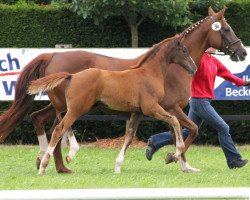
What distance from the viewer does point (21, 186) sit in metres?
7.86

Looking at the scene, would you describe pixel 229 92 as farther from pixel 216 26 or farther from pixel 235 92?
pixel 216 26

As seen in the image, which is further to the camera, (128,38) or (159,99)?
(128,38)

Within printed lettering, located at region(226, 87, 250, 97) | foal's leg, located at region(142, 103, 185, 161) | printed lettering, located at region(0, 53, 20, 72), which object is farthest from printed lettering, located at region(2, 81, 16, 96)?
foal's leg, located at region(142, 103, 185, 161)

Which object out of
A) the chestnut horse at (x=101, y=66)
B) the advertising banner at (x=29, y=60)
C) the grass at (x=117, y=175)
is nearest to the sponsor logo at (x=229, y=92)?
the advertising banner at (x=29, y=60)

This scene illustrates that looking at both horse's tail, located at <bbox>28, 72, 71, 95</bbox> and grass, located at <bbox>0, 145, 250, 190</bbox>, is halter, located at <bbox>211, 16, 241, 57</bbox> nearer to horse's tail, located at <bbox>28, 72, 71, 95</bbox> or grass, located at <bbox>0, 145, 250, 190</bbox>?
grass, located at <bbox>0, 145, 250, 190</bbox>

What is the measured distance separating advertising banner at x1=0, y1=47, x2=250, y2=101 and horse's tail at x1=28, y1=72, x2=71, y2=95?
4.60m

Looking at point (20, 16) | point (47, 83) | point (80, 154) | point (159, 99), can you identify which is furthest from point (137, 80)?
point (20, 16)

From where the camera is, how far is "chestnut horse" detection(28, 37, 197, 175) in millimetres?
8727

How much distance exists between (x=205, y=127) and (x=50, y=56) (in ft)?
18.0

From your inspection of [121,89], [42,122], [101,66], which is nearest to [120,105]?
[121,89]

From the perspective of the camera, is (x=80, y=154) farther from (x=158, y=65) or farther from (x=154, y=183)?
(x=154, y=183)

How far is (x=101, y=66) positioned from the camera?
9852 mm

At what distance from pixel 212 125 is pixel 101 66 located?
1.77 m

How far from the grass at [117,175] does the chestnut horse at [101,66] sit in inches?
19.6
